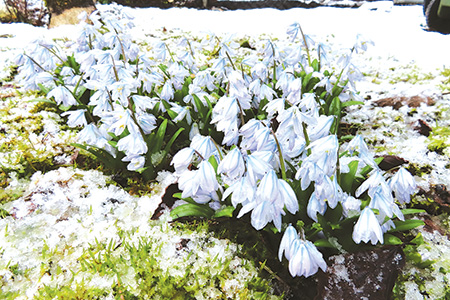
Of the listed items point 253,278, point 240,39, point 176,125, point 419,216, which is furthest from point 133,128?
point 240,39

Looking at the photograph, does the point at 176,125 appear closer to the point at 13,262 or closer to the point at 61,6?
the point at 13,262

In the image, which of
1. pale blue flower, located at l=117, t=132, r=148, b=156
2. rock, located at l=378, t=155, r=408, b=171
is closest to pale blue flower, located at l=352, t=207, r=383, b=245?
rock, located at l=378, t=155, r=408, b=171

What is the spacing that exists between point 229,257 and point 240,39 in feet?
15.0

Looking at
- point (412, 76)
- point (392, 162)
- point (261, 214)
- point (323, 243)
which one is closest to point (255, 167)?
point (261, 214)

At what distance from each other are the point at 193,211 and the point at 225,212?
0.19m

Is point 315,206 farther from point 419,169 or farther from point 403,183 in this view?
point 419,169

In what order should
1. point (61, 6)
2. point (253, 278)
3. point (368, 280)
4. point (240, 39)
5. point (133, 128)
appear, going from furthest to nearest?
point (61, 6) < point (240, 39) < point (133, 128) < point (253, 278) < point (368, 280)

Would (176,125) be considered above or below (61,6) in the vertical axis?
below

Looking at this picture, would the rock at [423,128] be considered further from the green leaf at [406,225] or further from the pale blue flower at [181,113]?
the pale blue flower at [181,113]

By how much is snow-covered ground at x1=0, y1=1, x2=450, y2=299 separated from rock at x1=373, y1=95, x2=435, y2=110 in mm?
75

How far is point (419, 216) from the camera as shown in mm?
2012

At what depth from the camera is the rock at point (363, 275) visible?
144 centimetres

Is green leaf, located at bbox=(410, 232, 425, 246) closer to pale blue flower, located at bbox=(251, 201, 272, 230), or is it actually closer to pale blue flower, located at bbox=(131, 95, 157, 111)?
pale blue flower, located at bbox=(251, 201, 272, 230)

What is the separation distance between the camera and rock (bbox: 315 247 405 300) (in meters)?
1.44
